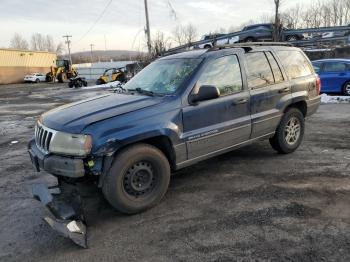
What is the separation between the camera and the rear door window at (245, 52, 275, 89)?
5496mm

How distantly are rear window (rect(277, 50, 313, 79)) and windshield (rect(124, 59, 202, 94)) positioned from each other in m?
1.89

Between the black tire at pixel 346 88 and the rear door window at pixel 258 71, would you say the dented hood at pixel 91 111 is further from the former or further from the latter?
the black tire at pixel 346 88

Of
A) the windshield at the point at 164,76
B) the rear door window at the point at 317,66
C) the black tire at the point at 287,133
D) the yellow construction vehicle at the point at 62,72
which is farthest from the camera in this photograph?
the yellow construction vehicle at the point at 62,72

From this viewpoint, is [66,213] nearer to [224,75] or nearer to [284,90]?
[224,75]

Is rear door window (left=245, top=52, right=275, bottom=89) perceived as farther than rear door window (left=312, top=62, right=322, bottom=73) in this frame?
No

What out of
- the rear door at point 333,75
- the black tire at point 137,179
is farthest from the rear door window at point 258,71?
the rear door at point 333,75

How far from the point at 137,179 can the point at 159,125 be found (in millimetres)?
687

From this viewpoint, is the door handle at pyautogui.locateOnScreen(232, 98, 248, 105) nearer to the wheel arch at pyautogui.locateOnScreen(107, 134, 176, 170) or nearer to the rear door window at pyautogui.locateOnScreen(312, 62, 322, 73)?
the wheel arch at pyautogui.locateOnScreen(107, 134, 176, 170)

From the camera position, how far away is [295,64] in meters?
6.37

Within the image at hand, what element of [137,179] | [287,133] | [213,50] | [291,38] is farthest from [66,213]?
[291,38]

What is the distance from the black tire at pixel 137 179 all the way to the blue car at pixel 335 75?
39.3 ft

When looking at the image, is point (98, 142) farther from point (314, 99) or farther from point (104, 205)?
point (314, 99)

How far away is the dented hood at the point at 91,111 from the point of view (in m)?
4.12

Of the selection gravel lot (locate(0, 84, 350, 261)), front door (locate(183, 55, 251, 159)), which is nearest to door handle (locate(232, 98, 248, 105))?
front door (locate(183, 55, 251, 159))
